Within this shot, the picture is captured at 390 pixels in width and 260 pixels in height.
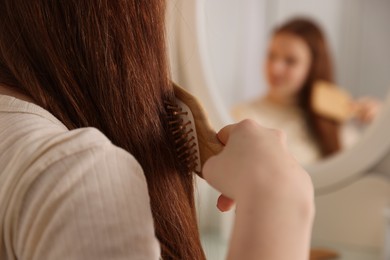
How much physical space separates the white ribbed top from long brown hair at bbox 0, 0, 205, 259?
0.06 m

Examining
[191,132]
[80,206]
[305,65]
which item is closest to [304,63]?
[305,65]

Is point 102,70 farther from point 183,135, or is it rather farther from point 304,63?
point 304,63

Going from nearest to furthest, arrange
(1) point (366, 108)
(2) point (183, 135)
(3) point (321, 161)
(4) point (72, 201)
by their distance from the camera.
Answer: (4) point (72, 201), (2) point (183, 135), (3) point (321, 161), (1) point (366, 108)

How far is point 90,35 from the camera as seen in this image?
39 cm

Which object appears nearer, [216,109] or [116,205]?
[116,205]

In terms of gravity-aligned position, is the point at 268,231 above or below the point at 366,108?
above

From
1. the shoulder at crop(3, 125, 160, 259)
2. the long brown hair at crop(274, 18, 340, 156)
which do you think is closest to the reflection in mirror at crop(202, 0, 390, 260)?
the long brown hair at crop(274, 18, 340, 156)

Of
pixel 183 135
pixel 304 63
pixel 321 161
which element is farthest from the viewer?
pixel 304 63

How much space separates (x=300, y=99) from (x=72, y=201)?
3.83ft

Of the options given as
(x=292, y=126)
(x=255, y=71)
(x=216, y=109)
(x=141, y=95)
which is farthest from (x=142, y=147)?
(x=255, y=71)

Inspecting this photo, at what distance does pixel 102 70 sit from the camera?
15.1 inches

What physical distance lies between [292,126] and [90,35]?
3.27ft

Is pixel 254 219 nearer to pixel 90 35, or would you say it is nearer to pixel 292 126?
pixel 90 35

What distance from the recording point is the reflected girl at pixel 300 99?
50.9 inches
